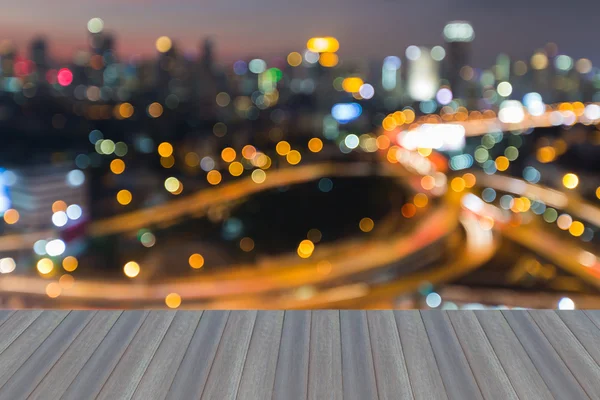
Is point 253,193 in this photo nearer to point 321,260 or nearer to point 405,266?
point 321,260

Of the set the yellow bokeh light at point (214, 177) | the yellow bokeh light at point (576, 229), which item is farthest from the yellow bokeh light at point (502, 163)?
the yellow bokeh light at point (214, 177)

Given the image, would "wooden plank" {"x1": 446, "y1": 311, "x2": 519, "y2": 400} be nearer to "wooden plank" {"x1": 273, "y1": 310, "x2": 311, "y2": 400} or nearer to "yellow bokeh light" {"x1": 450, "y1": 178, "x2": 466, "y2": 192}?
"wooden plank" {"x1": 273, "y1": 310, "x2": 311, "y2": 400}

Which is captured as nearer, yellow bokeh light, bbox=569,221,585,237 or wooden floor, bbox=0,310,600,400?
wooden floor, bbox=0,310,600,400

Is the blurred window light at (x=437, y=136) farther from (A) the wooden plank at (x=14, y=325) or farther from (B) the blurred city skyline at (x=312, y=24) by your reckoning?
(A) the wooden plank at (x=14, y=325)

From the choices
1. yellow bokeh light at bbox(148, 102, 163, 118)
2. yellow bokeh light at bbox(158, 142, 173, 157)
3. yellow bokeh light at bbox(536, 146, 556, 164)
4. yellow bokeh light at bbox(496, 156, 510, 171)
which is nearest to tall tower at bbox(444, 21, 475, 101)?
yellow bokeh light at bbox(536, 146, 556, 164)

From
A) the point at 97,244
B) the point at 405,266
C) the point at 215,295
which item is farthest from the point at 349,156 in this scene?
the point at 97,244
